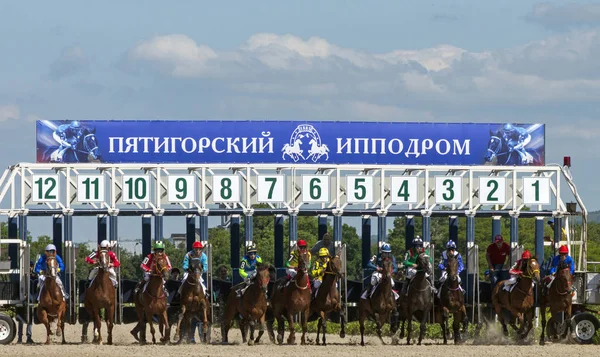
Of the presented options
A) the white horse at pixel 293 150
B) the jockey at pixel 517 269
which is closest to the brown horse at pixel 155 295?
the white horse at pixel 293 150

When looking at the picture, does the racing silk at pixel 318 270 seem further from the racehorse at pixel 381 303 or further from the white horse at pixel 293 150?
the white horse at pixel 293 150

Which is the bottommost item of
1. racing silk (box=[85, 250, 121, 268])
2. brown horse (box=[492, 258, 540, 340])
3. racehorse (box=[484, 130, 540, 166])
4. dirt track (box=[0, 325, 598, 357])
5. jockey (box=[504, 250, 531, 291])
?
dirt track (box=[0, 325, 598, 357])

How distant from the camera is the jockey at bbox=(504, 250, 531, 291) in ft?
88.9

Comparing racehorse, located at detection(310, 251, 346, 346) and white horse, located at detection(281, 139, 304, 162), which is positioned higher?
white horse, located at detection(281, 139, 304, 162)

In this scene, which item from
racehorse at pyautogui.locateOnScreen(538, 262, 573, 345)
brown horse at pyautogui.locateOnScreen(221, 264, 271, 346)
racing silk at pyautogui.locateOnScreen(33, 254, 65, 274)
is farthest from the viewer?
racehorse at pyautogui.locateOnScreen(538, 262, 573, 345)

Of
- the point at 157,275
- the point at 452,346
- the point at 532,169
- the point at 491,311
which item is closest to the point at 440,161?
the point at 532,169

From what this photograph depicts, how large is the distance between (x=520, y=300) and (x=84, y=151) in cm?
979

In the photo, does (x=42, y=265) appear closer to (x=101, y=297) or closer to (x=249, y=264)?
(x=101, y=297)

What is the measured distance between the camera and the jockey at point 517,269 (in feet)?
88.9

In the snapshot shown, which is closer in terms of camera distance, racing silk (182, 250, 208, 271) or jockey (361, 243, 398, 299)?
jockey (361, 243, 398, 299)

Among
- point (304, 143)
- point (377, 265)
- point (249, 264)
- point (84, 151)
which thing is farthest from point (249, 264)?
point (84, 151)

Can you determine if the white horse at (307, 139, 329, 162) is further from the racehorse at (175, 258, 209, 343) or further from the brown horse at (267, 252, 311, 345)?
the racehorse at (175, 258, 209, 343)

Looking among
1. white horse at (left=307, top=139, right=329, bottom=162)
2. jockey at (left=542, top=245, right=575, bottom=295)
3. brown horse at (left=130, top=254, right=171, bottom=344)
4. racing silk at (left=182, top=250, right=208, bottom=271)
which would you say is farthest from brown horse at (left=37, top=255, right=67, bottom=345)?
jockey at (left=542, top=245, right=575, bottom=295)

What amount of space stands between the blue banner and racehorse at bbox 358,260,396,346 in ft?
15.9
